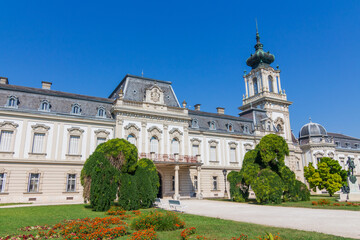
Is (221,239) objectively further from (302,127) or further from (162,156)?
(302,127)

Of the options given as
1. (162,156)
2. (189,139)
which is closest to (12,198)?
(162,156)

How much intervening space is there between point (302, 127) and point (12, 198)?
48.9 m

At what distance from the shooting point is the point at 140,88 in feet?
102

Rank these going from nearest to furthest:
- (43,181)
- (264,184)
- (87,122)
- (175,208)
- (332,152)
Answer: (175,208) → (264,184) → (43,181) → (87,122) → (332,152)

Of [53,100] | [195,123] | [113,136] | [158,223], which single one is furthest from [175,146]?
[158,223]

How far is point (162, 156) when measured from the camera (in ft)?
95.0

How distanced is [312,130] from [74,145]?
42.8 metres

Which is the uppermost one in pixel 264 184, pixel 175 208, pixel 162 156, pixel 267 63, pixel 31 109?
pixel 267 63

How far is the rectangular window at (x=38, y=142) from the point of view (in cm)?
2508

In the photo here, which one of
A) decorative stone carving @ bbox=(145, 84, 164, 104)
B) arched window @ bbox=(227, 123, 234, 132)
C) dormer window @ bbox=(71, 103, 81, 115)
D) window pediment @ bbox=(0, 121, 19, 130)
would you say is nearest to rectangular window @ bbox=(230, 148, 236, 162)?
arched window @ bbox=(227, 123, 234, 132)

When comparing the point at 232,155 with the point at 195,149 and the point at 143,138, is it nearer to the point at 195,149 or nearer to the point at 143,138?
the point at 195,149

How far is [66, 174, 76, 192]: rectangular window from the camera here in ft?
83.8

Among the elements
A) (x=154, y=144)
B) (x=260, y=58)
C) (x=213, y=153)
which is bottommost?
(x=213, y=153)

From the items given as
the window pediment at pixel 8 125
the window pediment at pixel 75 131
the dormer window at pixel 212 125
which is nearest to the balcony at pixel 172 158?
the dormer window at pixel 212 125
